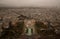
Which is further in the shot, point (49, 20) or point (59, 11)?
point (59, 11)

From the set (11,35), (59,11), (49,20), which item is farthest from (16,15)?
(59,11)

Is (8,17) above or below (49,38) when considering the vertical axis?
above

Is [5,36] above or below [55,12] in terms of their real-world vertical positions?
below

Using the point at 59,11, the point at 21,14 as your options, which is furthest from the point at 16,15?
the point at 59,11

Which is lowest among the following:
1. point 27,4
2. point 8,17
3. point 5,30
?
point 5,30

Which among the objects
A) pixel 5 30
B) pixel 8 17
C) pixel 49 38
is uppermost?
pixel 8 17

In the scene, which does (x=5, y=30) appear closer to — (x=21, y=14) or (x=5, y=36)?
(x=5, y=36)

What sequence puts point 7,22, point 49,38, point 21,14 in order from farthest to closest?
point 21,14 → point 7,22 → point 49,38

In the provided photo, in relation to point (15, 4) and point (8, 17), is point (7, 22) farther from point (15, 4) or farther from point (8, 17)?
point (15, 4)

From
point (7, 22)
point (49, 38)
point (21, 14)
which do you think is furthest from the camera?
point (21, 14)
